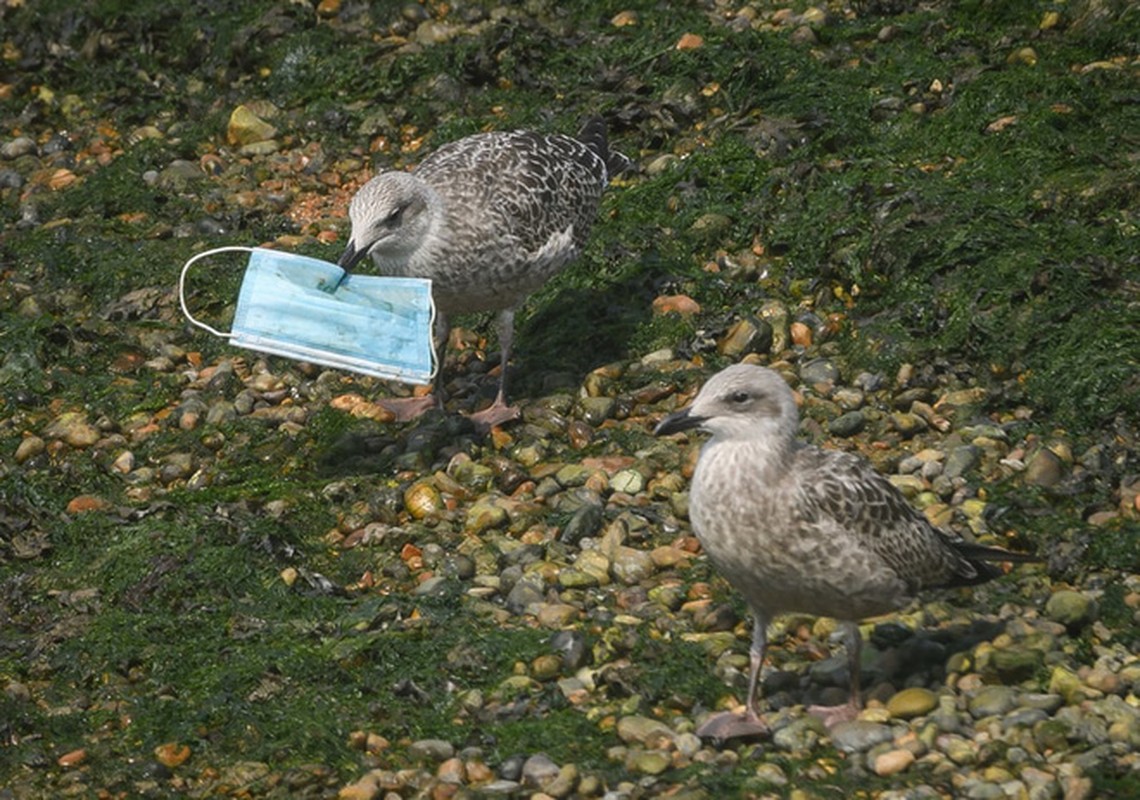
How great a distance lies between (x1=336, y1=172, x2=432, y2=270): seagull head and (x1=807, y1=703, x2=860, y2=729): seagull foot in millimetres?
3387

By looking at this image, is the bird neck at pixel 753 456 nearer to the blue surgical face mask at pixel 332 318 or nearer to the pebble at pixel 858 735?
the pebble at pixel 858 735

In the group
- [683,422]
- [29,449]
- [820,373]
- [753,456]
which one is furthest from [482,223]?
[753,456]

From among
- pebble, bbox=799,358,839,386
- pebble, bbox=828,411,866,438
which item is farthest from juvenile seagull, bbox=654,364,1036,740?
pebble, bbox=799,358,839,386

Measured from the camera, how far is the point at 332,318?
855 cm

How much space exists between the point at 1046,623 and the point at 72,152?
8091 millimetres

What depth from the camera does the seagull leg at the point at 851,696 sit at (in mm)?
6684

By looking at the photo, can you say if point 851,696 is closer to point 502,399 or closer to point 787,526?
point 787,526

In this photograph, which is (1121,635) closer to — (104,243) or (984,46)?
(984,46)

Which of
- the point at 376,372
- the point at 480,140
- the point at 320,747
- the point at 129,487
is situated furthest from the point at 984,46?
the point at 320,747

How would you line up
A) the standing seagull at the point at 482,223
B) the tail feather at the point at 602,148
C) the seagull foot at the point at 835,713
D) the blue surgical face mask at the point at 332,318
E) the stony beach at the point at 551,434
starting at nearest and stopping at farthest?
the seagull foot at the point at 835,713, the stony beach at the point at 551,434, the blue surgical face mask at the point at 332,318, the standing seagull at the point at 482,223, the tail feather at the point at 602,148

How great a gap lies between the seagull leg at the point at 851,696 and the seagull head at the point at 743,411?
79 cm

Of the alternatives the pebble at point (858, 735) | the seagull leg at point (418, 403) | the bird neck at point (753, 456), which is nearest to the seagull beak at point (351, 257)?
the seagull leg at point (418, 403)

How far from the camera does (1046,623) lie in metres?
7.12

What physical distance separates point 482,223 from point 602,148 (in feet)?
5.46
